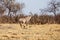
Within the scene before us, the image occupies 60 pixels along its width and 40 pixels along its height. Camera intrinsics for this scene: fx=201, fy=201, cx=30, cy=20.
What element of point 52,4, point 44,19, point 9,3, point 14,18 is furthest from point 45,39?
point 52,4

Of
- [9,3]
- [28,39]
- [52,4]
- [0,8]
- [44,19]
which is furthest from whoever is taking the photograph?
[52,4]

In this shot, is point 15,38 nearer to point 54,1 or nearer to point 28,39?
point 28,39

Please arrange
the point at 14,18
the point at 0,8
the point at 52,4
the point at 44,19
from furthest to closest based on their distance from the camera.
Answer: the point at 52,4 → the point at 0,8 → the point at 14,18 → the point at 44,19

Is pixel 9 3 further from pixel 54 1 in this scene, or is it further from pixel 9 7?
pixel 54 1

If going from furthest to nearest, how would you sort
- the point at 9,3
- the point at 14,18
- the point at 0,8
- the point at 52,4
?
1. the point at 52,4
2. the point at 9,3
3. the point at 0,8
4. the point at 14,18

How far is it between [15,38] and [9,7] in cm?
2353

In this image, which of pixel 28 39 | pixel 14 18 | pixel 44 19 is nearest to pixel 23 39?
pixel 28 39

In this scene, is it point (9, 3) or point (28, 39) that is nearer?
point (28, 39)

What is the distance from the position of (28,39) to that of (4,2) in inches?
939

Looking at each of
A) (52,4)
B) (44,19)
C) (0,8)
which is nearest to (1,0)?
(0,8)

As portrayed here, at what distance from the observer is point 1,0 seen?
98.3ft

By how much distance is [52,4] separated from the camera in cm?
3356

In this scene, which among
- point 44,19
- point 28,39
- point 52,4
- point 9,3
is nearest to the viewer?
point 28,39

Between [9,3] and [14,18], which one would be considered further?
[9,3]
